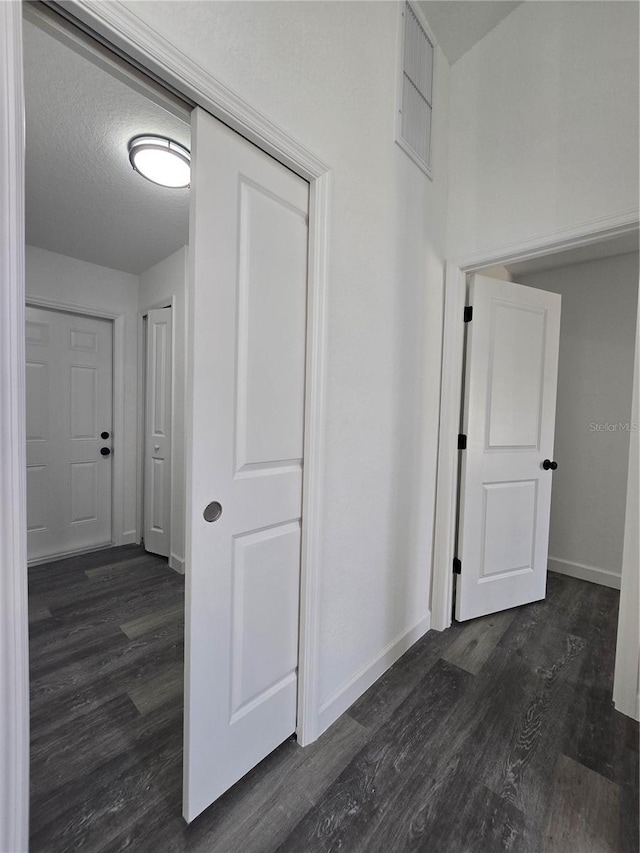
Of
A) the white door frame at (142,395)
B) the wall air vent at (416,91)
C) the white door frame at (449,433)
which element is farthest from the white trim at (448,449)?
the white door frame at (142,395)

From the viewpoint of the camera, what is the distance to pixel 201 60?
0.94 meters

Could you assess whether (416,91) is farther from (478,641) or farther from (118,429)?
(118,429)

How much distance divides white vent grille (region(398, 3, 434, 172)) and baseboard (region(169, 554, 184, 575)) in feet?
9.87

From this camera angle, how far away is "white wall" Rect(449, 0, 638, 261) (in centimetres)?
154

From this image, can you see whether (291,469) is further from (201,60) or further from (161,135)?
(161,135)

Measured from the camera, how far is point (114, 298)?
3.34 m

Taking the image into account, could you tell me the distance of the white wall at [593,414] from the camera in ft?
8.97

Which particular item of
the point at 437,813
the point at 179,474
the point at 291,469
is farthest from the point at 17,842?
the point at 179,474

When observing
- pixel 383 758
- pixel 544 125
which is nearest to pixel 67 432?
pixel 383 758

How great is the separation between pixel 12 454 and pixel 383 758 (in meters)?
1.55

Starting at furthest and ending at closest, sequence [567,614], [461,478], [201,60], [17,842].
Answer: [567,614] → [461,478] → [201,60] → [17,842]

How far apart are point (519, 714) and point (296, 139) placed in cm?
237

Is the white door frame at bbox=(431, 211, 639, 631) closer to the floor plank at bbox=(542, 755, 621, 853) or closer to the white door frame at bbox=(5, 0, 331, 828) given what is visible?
the floor plank at bbox=(542, 755, 621, 853)

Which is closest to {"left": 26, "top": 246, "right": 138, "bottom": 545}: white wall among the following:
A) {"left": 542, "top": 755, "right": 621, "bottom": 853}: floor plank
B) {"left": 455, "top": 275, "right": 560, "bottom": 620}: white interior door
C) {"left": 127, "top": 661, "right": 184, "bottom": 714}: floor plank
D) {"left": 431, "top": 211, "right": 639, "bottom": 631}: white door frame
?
{"left": 127, "top": 661, "right": 184, "bottom": 714}: floor plank
